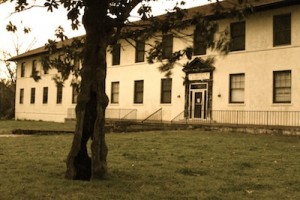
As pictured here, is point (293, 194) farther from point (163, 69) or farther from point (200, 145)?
point (200, 145)

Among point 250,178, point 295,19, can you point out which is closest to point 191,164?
point 250,178

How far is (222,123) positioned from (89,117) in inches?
696

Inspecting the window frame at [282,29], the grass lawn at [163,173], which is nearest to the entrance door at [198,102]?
Answer: the window frame at [282,29]

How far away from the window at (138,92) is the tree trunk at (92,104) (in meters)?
23.1

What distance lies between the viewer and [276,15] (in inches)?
939

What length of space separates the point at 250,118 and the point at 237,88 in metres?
2.16

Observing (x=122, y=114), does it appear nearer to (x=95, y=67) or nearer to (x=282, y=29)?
(x=282, y=29)

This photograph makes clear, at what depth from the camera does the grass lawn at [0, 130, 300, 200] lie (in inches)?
282

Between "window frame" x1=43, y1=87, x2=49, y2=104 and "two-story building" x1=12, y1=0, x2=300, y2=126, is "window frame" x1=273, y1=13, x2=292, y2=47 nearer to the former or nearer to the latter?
"two-story building" x1=12, y1=0, x2=300, y2=126

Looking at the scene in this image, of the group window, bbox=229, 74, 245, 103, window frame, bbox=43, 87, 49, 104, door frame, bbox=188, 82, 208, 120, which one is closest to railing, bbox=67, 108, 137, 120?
door frame, bbox=188, 82, 208, 120

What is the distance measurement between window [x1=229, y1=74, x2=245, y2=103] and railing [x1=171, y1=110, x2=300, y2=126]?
82 centimetres

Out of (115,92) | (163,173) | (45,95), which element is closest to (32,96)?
(45,95)

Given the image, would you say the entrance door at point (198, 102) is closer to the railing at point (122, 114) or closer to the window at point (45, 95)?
the railing at point (122, 114)

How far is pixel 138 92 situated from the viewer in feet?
104
